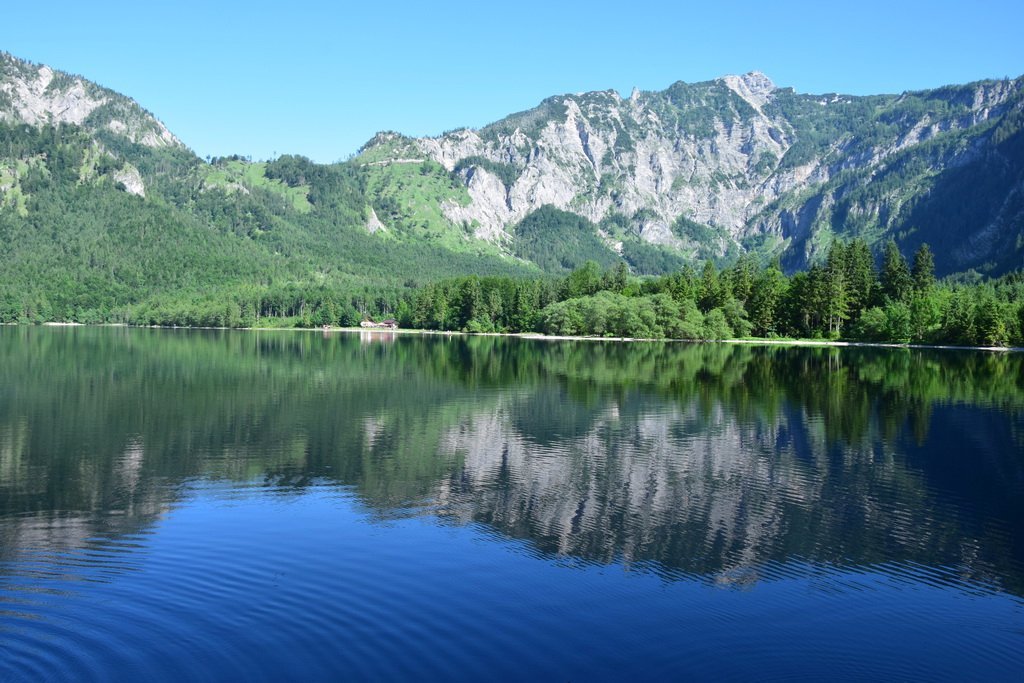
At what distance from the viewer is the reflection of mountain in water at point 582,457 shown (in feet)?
88.3

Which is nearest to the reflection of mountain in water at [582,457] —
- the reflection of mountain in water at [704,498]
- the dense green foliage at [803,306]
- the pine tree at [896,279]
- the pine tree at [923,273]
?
the reflection of mountain in water at [704,498]

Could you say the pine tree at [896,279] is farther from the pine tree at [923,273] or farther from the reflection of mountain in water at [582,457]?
the reflection of mountain in water at [582,457]

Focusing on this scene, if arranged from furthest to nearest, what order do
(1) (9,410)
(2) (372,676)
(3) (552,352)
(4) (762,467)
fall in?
(3) (552,352), (1) (9,410), (4) (762,467), (2) (372,676)

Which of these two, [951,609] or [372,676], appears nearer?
[372,676]

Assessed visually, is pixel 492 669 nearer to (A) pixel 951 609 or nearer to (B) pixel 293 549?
(B) pixel 293 549

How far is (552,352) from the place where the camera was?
12725cm

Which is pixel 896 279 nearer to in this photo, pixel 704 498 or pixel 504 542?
pixel 704 498

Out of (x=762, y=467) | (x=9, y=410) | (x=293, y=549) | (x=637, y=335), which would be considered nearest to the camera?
(x=293, y=549)

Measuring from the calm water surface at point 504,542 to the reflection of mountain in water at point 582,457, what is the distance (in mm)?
211

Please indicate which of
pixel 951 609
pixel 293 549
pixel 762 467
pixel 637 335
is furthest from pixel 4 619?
pixel 637 335

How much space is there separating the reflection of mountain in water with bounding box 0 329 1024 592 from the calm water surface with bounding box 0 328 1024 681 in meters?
0.21

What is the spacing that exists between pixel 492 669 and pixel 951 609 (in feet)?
40.9

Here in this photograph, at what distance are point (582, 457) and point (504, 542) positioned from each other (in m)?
14.4

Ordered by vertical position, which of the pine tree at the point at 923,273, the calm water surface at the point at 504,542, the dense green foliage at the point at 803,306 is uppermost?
the pine tree at the point at 923,273
